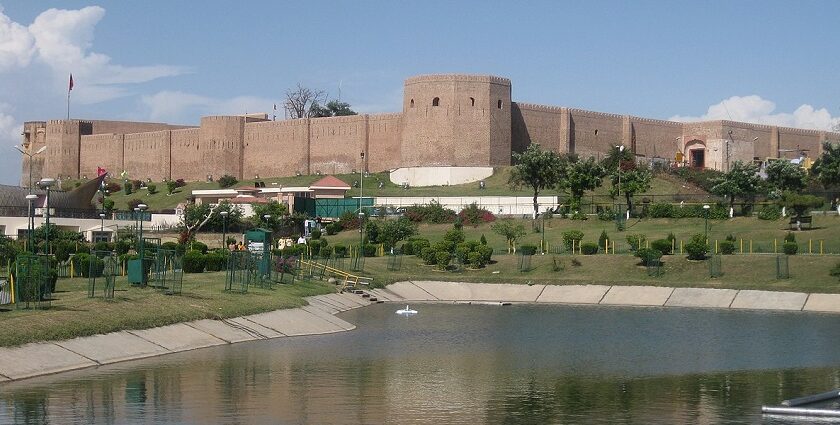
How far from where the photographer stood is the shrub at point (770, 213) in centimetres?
4950

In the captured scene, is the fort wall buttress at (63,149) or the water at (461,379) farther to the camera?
the fort wall buttress at (63,149)

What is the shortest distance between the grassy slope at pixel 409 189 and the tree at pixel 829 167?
7.45 m

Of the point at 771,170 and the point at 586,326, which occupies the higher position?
the point at 771,170

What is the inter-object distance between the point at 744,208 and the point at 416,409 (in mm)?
42441

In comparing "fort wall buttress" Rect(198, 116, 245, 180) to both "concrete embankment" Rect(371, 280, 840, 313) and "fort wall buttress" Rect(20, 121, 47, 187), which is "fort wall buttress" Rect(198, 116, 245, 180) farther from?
"concrete embankment" Rect(371, 280, 840, 313)

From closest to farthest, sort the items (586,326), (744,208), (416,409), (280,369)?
(416,409), (280,369), (586,326), (744,208)

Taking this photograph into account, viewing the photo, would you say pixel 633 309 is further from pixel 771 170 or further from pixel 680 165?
pixel 680 165

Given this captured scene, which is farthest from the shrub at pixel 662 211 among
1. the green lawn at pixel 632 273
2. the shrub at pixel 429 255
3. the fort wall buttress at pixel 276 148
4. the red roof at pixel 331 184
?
the fort wall buttress at pixel 276 148

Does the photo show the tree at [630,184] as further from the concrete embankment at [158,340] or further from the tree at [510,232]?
the concrete embankment at [158,340]

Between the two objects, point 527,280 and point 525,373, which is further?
point 527,280

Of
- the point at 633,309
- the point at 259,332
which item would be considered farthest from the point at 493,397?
the point at 633,309

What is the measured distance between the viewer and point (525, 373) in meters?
18.6

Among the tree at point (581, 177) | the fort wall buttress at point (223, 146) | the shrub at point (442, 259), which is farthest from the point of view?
the fort wall buttress at point (223, 146)

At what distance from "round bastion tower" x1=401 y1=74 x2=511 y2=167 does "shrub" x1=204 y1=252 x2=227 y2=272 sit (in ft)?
122
